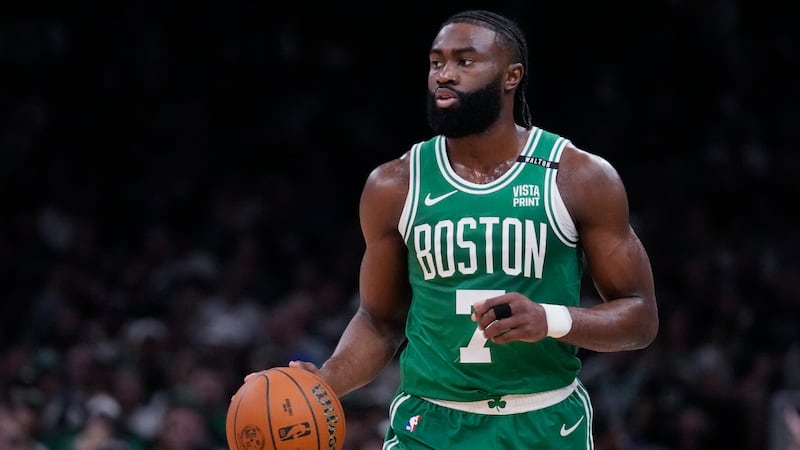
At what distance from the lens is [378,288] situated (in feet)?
15.6

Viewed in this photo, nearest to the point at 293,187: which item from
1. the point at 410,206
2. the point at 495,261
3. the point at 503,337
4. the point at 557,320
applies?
the point at 410,206

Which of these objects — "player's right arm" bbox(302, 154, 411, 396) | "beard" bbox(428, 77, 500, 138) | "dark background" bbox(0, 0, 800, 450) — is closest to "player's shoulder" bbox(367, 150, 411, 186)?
"player's right arm" bbox(302, 154, 411, 396)

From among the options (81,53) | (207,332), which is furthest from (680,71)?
(81,53)

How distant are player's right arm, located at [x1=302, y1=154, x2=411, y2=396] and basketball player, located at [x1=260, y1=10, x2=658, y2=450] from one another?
0.01m

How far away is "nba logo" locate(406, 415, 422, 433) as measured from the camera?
4.45m

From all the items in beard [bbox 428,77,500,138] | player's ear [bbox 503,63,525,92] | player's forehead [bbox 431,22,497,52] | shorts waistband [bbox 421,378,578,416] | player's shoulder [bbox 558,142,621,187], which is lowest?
shorts waistband [bbox 421,378,578,416]

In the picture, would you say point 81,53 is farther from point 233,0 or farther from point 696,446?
point 696,446

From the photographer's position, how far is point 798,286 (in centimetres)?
964

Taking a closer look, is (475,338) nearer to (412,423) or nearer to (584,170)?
(412,423)

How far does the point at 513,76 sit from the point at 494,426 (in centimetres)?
120

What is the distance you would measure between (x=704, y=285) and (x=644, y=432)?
4.89 feet

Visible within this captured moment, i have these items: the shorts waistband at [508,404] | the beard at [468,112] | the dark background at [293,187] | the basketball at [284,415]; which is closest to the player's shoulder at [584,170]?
the beard at [468,112]

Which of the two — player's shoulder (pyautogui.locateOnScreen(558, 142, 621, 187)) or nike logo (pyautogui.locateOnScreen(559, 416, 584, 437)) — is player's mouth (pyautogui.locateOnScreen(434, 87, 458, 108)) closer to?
player's shoulder (pyautogui.locateOnScreen(558, 142, 621, 187))

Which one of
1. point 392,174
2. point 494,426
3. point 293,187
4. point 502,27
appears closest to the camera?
point 494,426
